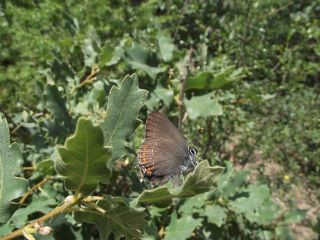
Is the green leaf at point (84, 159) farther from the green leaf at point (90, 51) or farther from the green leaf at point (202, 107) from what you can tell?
the green leaf at point (90, 51)

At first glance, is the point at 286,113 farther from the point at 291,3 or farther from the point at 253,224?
the point at 253,224

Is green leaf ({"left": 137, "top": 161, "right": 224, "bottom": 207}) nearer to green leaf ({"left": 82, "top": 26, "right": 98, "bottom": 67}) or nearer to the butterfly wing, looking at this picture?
the butterfly wing

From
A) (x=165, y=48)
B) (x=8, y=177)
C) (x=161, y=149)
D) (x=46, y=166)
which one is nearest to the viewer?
(x=8, y=177)

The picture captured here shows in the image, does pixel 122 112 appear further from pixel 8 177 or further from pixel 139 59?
pixel 139 59

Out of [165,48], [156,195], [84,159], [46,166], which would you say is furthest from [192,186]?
[165,48]

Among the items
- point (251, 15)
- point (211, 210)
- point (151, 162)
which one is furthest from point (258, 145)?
point (151, 162)

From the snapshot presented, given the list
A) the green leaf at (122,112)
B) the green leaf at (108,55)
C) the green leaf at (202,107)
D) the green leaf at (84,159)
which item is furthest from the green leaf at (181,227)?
the green leaf at (84,159)

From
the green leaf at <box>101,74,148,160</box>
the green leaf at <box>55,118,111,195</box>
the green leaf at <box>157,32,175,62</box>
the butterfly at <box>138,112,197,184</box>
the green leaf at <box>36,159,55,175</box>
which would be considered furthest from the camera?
the green leaf at <box>157,32,175,62</box>

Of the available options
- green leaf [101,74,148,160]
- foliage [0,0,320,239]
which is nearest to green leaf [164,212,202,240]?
foliage [0,0,320,239]
